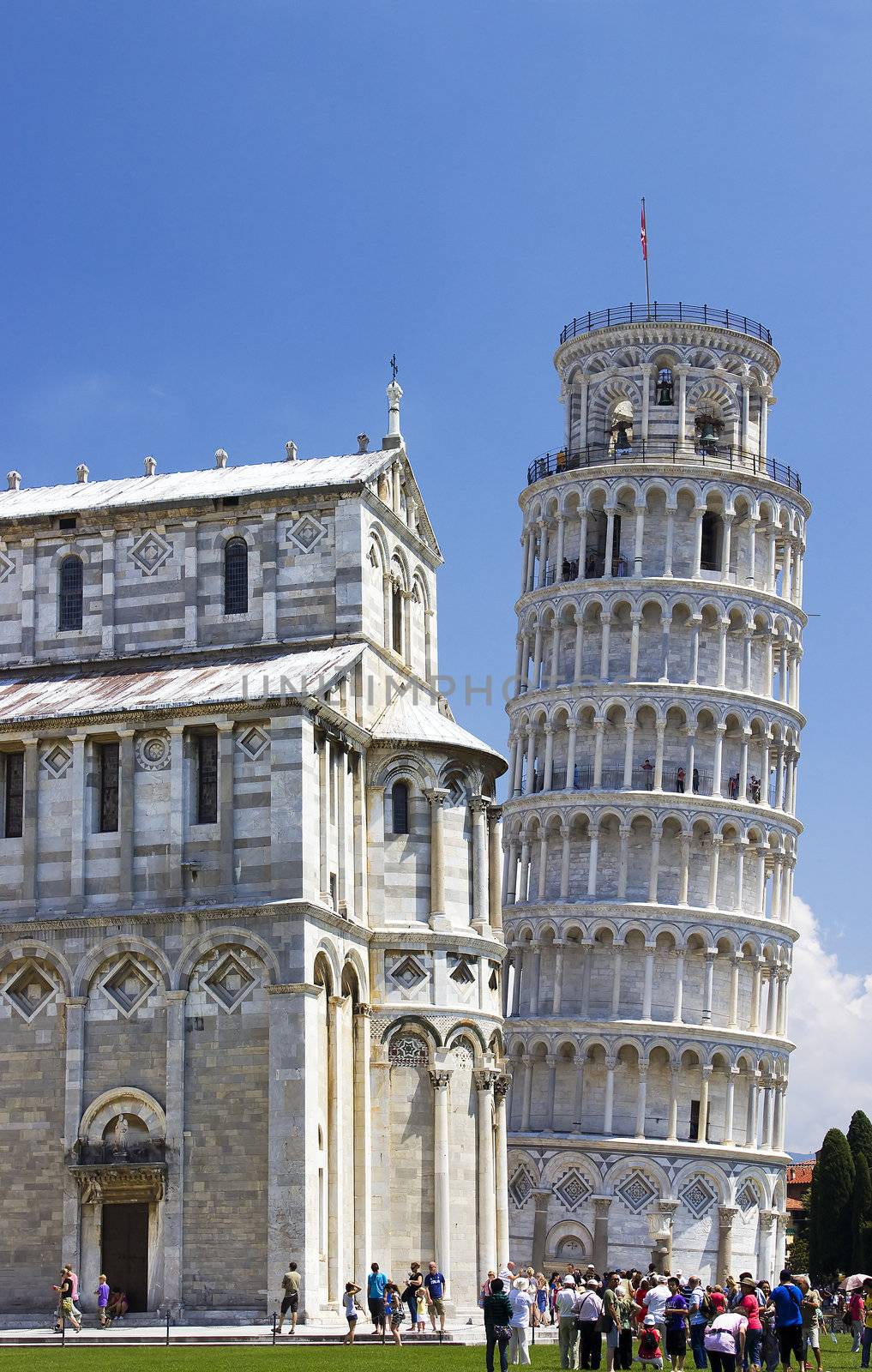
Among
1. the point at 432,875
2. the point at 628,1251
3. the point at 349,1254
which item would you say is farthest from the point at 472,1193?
the point at 628,1251

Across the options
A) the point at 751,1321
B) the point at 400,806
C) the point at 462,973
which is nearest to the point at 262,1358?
the point at 751,1321

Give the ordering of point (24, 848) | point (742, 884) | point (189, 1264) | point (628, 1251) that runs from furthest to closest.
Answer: point (742, 884) → point (628, 1251) → point (24, 848) → point (189, 1264)

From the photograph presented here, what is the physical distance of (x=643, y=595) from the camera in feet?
328

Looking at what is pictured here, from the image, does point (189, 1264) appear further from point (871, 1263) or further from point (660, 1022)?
point (871, 1263)

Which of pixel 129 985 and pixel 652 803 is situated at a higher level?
pixel 652 803

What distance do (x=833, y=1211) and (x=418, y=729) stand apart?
58702 mm

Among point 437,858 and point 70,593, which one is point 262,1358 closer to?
point 437,858

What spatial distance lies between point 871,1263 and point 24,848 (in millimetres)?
62734

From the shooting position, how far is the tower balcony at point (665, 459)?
334 feet

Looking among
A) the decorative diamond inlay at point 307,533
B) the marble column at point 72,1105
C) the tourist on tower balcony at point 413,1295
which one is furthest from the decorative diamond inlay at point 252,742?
the tourist on tower balcony at point 413,1295

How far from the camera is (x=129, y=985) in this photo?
5478cm

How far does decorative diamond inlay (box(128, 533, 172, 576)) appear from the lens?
62844 millimetres

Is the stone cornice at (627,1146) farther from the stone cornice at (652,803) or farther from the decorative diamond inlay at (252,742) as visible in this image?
the decorative diamond inlay at (252,742)

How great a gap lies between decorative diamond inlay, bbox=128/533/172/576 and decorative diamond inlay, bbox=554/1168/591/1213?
4242 centimetres
